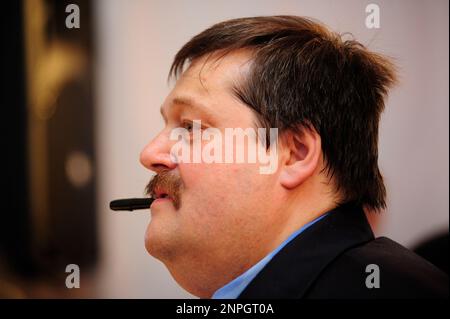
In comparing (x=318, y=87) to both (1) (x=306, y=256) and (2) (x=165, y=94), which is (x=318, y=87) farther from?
(2) (x=165, y=94)

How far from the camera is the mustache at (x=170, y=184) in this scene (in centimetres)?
93

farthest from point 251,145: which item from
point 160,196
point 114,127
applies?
point 114,127

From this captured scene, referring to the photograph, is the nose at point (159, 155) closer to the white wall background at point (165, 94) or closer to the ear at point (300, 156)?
the ear at point (300, 156)

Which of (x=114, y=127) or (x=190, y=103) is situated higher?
(x=190, y=103)

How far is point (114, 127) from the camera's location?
1.38 m

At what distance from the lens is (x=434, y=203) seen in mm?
1312

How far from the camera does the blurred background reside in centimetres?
125

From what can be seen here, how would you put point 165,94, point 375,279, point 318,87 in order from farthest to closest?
point 165,94 → point 318,87 → point 375,279

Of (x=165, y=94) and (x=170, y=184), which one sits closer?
(x=170, y=184)

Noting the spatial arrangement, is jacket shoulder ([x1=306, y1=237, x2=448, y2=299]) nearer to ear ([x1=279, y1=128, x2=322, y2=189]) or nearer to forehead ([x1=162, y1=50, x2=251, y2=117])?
ear ([x1=279, y1=128, x2=322, y2=189])

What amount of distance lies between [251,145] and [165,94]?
42 centimetres

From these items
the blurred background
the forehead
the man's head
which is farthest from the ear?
the blurred background
